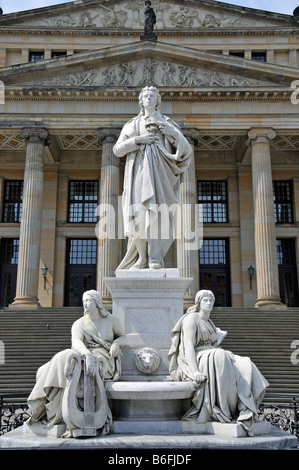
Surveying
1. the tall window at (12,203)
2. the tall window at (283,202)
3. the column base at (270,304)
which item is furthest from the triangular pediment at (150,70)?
the column base at (270,304)

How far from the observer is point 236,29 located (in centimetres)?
3888

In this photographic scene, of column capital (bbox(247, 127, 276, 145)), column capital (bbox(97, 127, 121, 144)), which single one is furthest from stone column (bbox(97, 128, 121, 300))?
column capital (bbox(247, 127, 276, 145))

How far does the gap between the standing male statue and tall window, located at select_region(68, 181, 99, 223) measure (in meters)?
29.3

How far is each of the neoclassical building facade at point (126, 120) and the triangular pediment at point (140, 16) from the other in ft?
0.27

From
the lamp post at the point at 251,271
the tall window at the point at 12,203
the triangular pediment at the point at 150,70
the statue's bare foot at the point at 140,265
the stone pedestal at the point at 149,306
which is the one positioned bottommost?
the stone pedestal at the point at 149,306

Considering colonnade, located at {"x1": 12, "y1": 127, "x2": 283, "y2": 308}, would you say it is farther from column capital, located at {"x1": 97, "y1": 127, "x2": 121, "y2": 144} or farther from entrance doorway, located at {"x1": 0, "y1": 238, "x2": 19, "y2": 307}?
entrance doorway, located at {"x1": 0, "y1": 238, "x2": 19, "y2": 307}

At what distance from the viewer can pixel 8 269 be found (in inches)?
1406

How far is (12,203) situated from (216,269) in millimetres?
14774

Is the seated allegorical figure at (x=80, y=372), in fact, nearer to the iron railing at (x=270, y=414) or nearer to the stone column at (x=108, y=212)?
the iron railing at (x=270, y=414)

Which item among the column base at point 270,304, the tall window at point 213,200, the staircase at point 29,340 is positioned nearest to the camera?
the staircase at point 29,340

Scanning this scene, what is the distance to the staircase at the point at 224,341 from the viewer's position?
55.3ft

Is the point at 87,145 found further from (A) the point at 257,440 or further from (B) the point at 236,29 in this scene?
(A) the point at 257,440

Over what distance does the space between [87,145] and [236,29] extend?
14420 millimetres

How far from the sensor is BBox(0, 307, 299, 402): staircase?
16.9 meters
